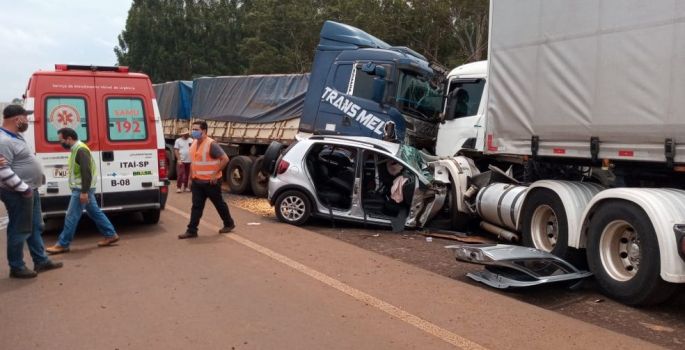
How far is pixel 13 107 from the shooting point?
18.2ft

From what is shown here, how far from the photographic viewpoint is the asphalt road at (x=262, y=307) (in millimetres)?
4023

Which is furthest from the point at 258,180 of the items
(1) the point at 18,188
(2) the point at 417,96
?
(1) the point at 18,188

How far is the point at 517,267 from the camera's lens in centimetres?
534

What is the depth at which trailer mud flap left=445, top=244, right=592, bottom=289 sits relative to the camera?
5285 millimetres

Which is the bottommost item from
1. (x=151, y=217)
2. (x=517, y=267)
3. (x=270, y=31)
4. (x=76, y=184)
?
(x=151, y=217)

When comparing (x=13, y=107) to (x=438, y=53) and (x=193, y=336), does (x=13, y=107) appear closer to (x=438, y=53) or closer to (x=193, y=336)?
(x=193, y=336)

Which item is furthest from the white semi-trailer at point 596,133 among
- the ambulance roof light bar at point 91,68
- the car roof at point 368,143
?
the ambulance roof light bar at point 91,68

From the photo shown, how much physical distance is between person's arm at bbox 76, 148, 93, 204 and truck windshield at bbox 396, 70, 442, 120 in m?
5.25

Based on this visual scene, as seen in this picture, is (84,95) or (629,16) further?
(84,95)

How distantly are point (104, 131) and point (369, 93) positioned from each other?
4475mm

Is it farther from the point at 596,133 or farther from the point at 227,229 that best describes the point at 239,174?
the point at 596,133

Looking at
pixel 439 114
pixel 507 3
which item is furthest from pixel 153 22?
pixel 507 3

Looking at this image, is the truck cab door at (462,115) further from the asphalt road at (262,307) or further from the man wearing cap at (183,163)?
the man wearing cap at (183,163)

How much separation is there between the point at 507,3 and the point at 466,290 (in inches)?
140
